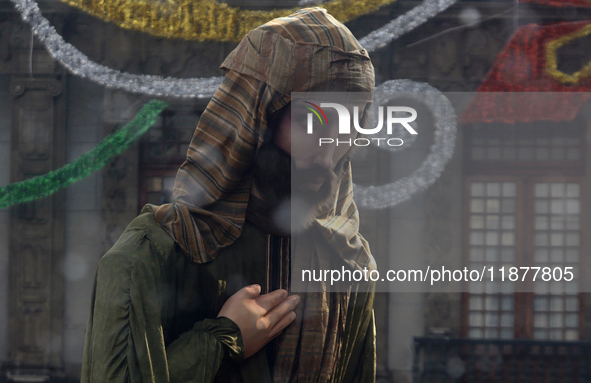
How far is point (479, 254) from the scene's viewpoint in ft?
14.9

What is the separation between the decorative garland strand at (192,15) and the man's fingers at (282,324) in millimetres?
3372

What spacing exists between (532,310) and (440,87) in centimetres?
212

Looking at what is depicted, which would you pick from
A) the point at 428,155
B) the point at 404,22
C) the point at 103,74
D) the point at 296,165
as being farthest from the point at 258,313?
the point at 103,74

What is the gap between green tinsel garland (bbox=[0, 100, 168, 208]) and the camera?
453 centimetres

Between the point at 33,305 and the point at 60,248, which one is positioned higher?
the point at 60,248

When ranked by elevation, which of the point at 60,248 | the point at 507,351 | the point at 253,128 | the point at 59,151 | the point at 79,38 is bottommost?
the point at 507,351

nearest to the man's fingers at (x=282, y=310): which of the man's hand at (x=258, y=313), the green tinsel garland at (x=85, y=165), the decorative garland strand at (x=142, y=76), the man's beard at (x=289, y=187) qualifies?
the man's hand at (x=258, y=313)

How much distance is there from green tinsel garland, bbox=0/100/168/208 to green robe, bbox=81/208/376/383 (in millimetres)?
3625

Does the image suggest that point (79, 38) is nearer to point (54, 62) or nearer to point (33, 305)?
point (54, 62)

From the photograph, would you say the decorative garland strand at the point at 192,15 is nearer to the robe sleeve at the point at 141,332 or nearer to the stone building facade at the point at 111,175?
the stone building facade at the point at 111,175

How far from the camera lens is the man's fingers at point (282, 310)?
1064 millimetres

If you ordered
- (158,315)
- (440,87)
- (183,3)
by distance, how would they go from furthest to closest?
(440,87)
(183,3)
(158,315)

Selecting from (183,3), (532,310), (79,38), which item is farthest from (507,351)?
(79,38)

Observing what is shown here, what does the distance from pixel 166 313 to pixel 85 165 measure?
393cm
